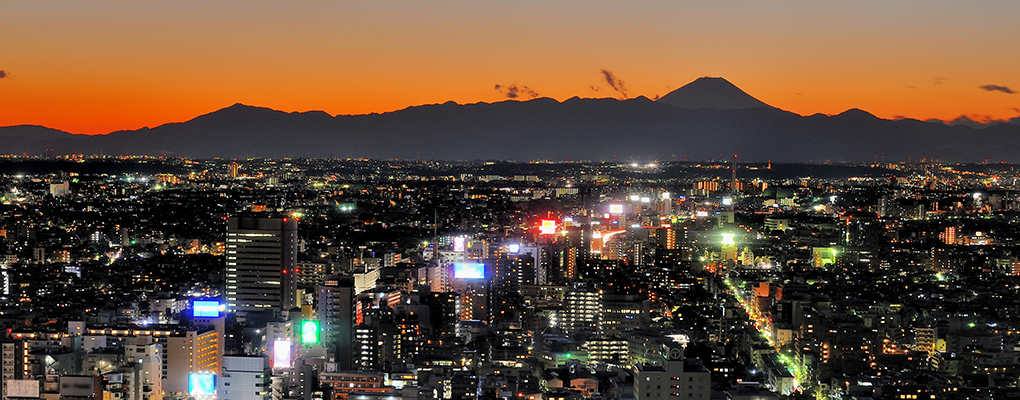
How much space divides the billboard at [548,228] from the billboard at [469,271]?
28.7 ft

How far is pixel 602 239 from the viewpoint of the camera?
3578 centimetres

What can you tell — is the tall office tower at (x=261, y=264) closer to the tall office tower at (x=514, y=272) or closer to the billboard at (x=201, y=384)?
the tall office tower at (x=514, y=272)

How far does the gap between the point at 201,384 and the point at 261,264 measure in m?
8.64

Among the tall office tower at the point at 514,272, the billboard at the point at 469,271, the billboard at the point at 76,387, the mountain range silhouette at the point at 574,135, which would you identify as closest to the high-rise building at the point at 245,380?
the billboard at the point at 76,387

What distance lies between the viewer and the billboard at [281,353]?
52.7ft

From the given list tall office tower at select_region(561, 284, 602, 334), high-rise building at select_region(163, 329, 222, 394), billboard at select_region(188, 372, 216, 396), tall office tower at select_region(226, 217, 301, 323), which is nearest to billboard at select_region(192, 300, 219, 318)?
high-rise building at select_region(163, 329, 222, 394)

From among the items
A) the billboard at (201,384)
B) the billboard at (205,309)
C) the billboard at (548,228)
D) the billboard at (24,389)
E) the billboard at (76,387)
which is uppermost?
the billboard at (548,228)

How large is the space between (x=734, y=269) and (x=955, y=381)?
49.3 feet

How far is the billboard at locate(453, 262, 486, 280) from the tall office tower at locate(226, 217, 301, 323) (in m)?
3.73

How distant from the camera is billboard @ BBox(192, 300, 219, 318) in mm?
18453

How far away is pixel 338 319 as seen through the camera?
61.6ft

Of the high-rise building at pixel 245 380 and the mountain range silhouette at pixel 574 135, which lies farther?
the mountain range silhouette at pixel 574 135

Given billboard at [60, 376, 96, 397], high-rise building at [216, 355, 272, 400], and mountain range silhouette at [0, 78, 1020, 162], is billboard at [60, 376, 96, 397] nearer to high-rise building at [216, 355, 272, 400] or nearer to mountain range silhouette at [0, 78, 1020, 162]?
high-rise building at [216, 355, 272, 400]

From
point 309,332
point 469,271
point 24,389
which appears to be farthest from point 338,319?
point 469,271
